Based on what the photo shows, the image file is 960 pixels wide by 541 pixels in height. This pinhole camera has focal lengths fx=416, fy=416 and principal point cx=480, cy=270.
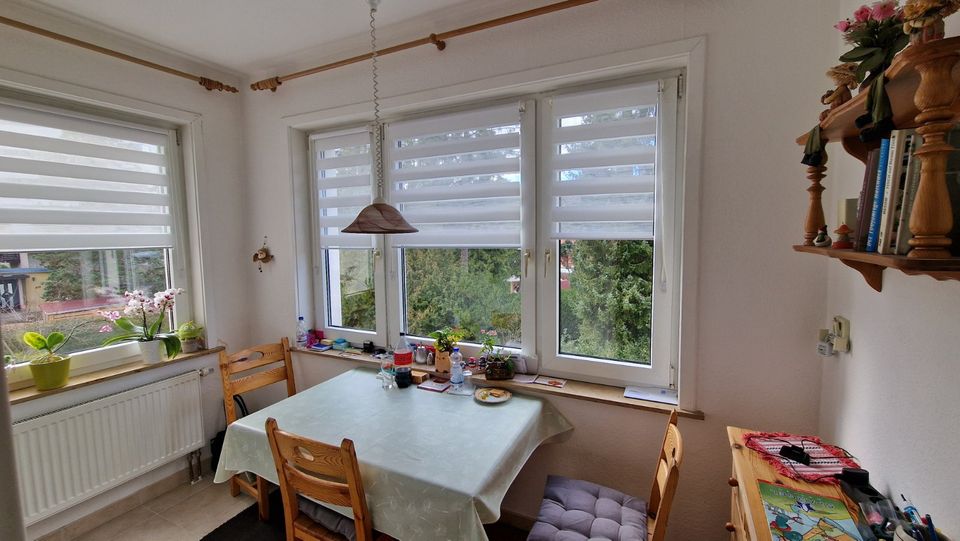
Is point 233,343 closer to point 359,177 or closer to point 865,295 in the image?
point 359,177

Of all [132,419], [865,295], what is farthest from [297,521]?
[865,295]

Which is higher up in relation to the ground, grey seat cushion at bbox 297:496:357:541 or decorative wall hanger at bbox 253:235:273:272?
decorative wall hanger at bbox 253:235:273:272

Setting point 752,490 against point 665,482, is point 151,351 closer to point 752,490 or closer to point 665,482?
point 665,482

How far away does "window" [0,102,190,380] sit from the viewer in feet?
6.80

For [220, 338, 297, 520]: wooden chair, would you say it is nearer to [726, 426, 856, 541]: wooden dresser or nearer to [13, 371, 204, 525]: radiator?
[13, 371, 204, 525]: radiator

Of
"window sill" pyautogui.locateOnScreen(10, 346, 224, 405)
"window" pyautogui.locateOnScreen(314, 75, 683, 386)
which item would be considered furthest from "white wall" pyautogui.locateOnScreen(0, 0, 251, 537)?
"window" pyautogui.locateOnScreen(314, 75, 683, 386)

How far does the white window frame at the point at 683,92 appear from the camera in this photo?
1.73 m

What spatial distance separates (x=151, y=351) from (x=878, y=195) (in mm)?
3287

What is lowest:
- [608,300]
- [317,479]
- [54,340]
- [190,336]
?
[317,479]

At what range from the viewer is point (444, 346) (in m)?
2.34

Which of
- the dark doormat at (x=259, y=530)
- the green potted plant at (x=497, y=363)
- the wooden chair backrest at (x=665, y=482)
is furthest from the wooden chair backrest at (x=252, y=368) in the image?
the wooden chair backrest at (x=665, y=482)

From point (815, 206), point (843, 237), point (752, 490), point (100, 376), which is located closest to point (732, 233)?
point (815, 206)

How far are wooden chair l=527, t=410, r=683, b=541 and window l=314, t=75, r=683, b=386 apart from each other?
20.7 inches

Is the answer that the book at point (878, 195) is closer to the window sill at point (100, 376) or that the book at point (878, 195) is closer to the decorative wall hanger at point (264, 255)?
the decorative wall hanger at point (264, 255)
